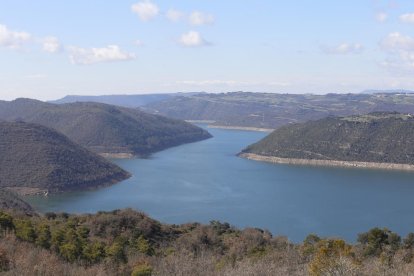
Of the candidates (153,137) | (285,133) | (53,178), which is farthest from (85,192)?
(153,137)

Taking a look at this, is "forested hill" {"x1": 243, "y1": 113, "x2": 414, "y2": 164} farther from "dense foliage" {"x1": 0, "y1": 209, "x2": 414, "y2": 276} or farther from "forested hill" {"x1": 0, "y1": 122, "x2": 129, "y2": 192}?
"dense foliage" {"x1": 0, "y1": 209, "x2": 414, "y2": 276}

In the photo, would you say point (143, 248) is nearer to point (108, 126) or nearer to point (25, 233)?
point (25, 233)

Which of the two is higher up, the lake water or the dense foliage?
the dense foliage

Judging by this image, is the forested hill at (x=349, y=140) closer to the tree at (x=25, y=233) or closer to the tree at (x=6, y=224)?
the tree at (x=6, y=224)

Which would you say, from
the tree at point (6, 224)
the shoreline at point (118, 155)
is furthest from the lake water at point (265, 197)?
the tree at point (6, 224)

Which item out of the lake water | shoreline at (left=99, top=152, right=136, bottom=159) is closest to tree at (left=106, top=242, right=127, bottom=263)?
the lake water

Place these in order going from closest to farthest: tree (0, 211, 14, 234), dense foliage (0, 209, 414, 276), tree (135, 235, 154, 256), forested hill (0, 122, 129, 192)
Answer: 1. dense foliage (0, 209, 414, 276)
2. tree (135, 235, 154, 256)
3. tree (0, 211, 14, 234)
4. forested hill (0, 122, 129, 192)
